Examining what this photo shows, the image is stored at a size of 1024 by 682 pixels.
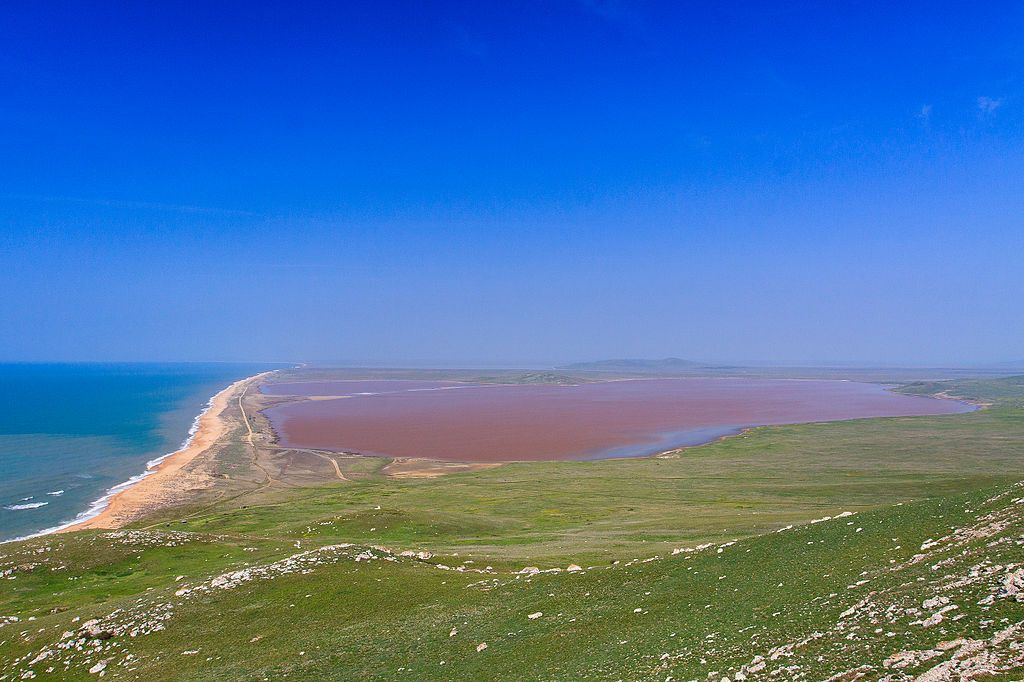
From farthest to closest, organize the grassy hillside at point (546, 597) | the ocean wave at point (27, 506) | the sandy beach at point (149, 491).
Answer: the ocean wave at point (27, 506) → the sandy beach at point (149, 491) → the grassy hillside at point (546, 597)

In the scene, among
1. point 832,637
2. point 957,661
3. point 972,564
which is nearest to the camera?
point 957,661

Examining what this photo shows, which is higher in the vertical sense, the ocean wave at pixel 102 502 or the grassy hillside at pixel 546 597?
the grassy hillside at pixel 546 597

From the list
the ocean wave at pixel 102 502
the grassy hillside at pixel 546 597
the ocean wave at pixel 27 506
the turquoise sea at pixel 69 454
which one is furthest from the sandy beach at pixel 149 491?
the grassy hillside at pixel 546 597

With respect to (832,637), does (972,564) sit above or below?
above

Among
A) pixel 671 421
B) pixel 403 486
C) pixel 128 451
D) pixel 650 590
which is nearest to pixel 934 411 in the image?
pixel 671 421

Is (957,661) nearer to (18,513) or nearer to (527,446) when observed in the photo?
(18,513)

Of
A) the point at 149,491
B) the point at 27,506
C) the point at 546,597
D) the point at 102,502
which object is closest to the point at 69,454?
the point at 27,506

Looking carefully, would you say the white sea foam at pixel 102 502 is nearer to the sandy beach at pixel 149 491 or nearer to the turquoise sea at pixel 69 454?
the sandy beach at pixel 149 491

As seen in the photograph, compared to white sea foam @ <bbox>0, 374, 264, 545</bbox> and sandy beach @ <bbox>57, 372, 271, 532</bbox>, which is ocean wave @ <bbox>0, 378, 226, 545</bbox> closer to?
white sea foam @ <bbox>0, 374, 264, 545</bbox>

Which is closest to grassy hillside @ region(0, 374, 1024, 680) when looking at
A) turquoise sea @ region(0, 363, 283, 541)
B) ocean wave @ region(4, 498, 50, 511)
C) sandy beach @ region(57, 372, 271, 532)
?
sandy beach @ region(57, 372, 271, 532)
